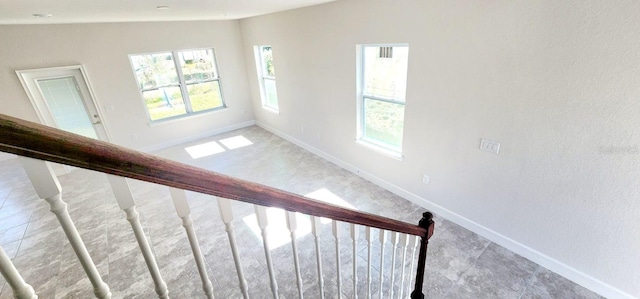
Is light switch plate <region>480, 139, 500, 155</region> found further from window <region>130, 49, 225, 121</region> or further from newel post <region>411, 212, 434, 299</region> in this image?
window <region>130, 49, 225, 121</region>

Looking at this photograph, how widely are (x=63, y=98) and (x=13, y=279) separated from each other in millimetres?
6156

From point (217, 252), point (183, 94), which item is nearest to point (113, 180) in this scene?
point (217, 252)

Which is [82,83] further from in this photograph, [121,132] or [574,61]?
[574,61]

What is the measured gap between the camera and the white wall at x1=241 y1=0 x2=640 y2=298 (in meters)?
2.06

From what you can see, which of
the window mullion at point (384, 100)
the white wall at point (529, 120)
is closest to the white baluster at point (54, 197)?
the white wall at point (529, 120)

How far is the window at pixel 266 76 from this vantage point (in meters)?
6.10

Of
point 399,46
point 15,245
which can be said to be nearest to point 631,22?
point 399,46

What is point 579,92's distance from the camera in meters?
2.17

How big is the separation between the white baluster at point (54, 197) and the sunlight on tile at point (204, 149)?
210 inches

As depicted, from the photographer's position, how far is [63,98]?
4.95 metres

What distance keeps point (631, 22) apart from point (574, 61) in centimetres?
35

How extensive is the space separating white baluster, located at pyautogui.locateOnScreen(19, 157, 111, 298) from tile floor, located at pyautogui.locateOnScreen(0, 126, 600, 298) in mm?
2026

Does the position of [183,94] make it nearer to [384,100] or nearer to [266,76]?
[266,76]

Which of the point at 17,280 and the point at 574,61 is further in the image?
the point at 574,61
